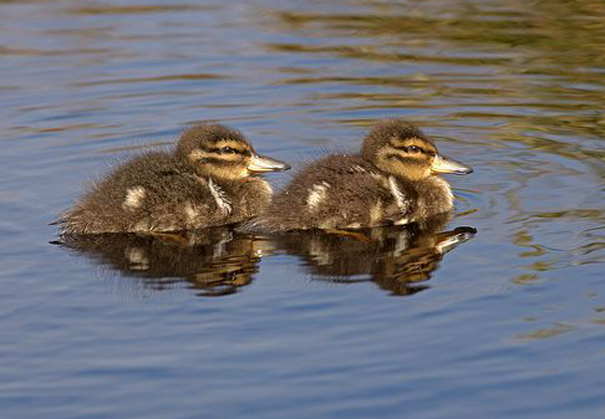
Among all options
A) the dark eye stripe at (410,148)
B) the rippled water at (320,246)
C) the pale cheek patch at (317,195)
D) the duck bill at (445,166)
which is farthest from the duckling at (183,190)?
the duck bill at (445,166)

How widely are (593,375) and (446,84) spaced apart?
20.2ft

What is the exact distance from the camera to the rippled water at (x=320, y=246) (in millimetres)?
5539

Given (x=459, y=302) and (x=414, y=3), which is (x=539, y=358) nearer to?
(x=459, y=302)

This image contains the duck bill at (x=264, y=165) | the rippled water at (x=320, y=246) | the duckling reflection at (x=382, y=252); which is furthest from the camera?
the duck bill at (x=264, y=165)

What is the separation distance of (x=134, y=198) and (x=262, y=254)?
96 cm

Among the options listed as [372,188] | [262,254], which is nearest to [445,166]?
[372,188]

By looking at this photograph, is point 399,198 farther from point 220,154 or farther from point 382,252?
point 220,154

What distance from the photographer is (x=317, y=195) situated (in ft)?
26.0

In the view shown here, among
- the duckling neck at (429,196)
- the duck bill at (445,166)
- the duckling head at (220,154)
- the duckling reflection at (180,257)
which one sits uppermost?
the duckling head at (220,154)

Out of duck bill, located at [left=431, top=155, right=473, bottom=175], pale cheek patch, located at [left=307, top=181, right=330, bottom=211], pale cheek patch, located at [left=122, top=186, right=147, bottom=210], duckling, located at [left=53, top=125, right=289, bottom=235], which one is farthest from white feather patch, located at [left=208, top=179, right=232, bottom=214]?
duck bill, located at [left=431, top=155, right=473, bottom=175]

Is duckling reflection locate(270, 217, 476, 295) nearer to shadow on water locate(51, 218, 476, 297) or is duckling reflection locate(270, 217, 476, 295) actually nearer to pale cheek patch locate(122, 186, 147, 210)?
shadow on water locate(51, 218, 476, 297)

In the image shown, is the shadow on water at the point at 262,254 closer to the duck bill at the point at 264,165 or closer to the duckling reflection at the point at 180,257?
the duckling reflection at the point at 180,257

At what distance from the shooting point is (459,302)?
641 cm

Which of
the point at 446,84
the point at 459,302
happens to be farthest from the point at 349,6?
the point at 459,302
